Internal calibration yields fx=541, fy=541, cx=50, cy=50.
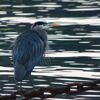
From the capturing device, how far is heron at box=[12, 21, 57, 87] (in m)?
7.25

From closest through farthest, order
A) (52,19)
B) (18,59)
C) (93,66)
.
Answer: (18,59) → (93,66) → (52,19)

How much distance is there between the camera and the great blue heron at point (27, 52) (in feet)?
23.8

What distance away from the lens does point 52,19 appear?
22.4 m

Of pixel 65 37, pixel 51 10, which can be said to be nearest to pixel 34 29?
pixel 65 37

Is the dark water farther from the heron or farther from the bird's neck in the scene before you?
the heron

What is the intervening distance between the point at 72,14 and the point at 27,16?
1948 millimetres

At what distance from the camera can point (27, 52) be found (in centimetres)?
761

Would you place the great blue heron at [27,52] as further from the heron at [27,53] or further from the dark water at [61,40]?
the dark water at [61,40]

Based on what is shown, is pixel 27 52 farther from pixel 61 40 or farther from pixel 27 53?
pixel 61 40

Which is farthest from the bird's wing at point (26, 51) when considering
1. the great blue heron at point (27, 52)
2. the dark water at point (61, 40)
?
the dark water at point (61, 40)

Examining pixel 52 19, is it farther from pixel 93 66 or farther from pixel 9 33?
pixel 93 66

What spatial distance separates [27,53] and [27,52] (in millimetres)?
27

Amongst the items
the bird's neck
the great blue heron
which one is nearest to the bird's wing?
the great blue heron

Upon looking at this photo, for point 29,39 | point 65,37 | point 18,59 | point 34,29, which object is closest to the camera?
point 18,59
